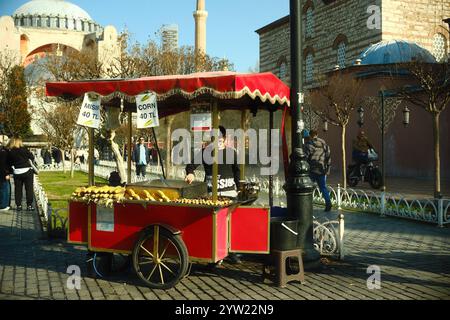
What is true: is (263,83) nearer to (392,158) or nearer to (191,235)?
(191,235)

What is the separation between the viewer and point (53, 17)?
82188 millimetres

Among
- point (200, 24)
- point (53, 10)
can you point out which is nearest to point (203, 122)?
point (200, 24)

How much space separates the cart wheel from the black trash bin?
1.22m

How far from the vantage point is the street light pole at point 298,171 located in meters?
6.90

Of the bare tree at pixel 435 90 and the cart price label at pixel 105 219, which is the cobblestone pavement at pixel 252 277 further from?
the bare tree at pixel 435 90

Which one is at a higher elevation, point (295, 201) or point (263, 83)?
point (263, 83)

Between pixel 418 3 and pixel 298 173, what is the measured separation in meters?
30.9

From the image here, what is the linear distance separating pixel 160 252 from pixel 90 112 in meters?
2.16

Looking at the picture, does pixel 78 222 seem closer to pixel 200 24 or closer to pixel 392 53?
pixel 392 53

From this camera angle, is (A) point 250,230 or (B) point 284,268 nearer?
(B) point 284,268

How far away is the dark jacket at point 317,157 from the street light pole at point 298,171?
16.6 feet
